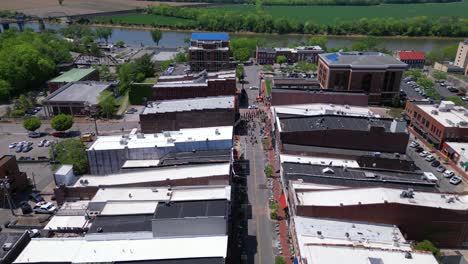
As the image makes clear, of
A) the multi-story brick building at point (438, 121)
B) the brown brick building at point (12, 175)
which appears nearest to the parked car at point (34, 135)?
the brown brick building at point (12, 175)

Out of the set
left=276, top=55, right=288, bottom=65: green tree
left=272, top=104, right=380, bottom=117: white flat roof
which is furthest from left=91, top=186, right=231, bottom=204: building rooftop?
left=276, top=55, right=288, bottom=65: green tree

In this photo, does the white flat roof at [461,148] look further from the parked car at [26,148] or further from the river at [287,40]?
the river at [287,40]

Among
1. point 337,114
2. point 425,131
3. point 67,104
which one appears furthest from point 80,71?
point 425,131

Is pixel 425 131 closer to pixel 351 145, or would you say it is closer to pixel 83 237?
pixel 351 145

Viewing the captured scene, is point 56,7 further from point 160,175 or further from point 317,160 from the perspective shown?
point 317,160

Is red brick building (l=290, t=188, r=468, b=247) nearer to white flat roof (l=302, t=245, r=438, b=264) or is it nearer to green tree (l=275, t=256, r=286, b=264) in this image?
green tree (l=275, t=256, r=286, b=264)

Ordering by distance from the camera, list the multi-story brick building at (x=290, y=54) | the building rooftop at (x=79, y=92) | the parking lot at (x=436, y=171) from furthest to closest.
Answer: the multi-story brick building at (x=290, y=54), the building rooftop at (x=79, y=92), the parking lot at (x=436, y=171)

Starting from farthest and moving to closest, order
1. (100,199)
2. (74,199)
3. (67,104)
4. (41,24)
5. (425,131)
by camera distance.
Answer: (41,24) → (67,104) → (425,131) → (74,199) → (100,199)
